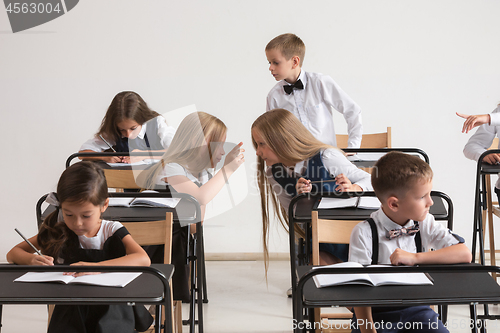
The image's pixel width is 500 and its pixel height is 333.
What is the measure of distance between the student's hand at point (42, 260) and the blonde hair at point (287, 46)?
190cm

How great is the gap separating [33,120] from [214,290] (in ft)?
6.72

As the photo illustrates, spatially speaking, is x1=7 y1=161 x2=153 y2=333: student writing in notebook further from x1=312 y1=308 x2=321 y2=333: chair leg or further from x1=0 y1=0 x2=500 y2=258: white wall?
x1=0 y1=0 x2=500 y2=258: white wall

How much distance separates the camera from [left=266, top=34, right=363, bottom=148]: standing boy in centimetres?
309

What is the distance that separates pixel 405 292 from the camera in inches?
48.1

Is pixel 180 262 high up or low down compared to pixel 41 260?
down

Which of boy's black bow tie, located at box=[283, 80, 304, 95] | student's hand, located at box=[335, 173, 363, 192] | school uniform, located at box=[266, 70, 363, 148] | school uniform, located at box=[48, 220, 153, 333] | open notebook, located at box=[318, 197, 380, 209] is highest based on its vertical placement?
boy's black bow tie, located at box=[283, 80, 304, 95]

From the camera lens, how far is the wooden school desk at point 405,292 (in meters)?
1.18

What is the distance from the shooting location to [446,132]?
3.78m

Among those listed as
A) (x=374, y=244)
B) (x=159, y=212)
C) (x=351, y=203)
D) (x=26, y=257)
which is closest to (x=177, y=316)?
(x=159, y=212)

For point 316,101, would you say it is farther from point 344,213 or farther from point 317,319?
point 317,319

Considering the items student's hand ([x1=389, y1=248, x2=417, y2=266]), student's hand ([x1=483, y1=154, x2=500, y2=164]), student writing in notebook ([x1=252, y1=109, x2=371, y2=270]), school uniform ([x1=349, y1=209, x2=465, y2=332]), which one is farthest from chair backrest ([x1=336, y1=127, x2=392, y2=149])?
student's hand ([x1=389, y1=248, x2=417, y2=266])

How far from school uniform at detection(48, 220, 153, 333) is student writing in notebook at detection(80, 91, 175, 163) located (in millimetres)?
1386

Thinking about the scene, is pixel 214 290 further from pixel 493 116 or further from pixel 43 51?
pixel 43 51

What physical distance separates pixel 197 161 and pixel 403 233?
124cm
